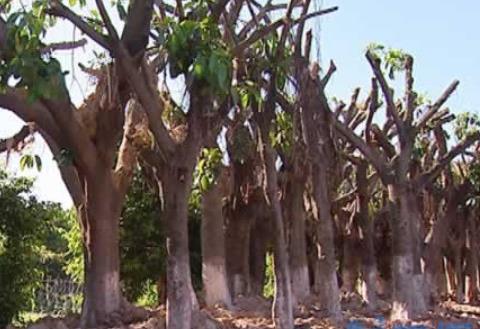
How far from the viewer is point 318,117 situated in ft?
48.6

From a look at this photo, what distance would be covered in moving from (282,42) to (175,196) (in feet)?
9.79

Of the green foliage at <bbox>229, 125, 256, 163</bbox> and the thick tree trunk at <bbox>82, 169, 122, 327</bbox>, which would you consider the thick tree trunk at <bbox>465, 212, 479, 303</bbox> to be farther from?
the thick tree trunk at <bbox>82, 169, 122, 327</bbox>

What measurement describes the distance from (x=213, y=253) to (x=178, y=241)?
5319 mm

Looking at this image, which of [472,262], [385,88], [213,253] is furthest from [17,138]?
[472,262]

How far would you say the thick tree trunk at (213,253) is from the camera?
15883mm

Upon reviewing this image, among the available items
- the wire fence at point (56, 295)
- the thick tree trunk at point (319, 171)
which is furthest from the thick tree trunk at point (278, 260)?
the wire fence at point (56, 295)

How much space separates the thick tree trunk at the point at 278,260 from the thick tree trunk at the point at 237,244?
7.03 metres

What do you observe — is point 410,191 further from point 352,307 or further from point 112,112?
point 112,112

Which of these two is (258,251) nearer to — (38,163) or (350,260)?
(350,260)

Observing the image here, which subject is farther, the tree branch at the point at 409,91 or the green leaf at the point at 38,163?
the tree branch at the point at 409,91

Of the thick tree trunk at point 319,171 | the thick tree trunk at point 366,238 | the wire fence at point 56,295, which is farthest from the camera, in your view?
the wire fence at point 56,295

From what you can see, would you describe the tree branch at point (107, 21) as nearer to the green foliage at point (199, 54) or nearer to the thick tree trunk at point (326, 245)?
the green foliage at point (199, 54)

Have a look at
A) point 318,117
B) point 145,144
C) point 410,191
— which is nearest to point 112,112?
point 145,144

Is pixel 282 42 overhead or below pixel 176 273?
overhead
